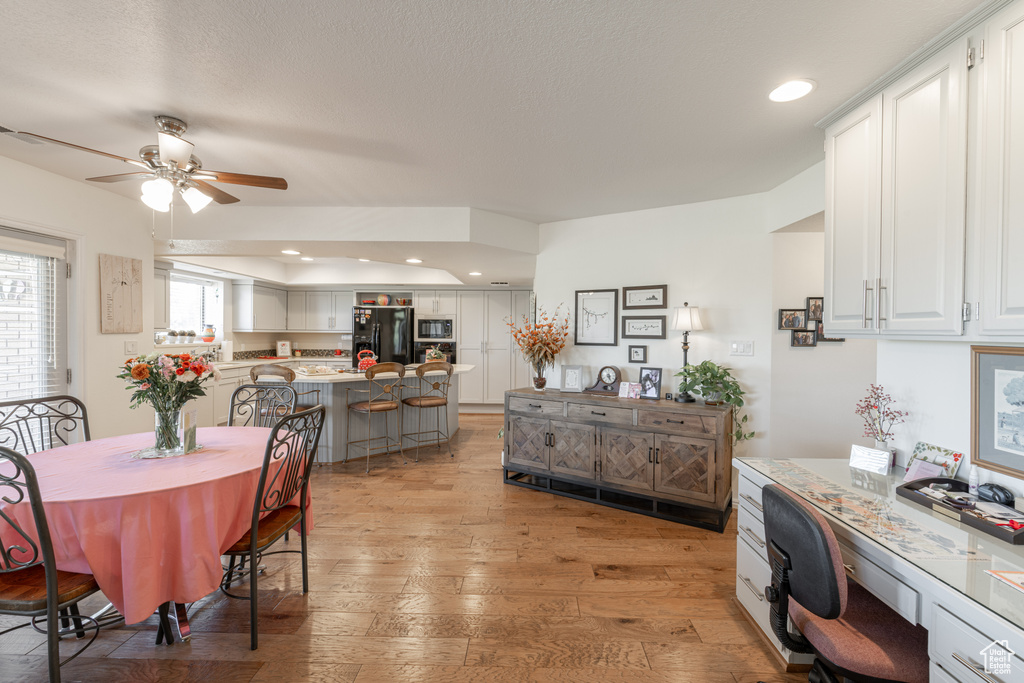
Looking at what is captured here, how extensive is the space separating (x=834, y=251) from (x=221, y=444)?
3397mm

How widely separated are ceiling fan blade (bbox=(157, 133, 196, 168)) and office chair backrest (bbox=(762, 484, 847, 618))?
3.12 meters

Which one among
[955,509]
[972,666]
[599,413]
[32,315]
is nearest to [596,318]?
[599,413]

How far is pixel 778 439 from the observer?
3289 millimetres

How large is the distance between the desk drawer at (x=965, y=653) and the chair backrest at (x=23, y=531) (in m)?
2.74

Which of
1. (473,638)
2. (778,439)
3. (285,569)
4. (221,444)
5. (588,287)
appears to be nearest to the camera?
(473,638)

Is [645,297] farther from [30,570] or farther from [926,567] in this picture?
[30,570]

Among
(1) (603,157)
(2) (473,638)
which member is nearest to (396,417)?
(2) (473,638)

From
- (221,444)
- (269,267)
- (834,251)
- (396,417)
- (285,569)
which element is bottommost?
(285,569)

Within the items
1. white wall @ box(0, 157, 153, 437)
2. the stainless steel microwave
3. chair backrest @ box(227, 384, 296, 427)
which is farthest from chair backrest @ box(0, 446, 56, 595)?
the stainless steel microwave

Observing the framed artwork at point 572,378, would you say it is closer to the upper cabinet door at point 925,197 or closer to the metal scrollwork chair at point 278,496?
the metal scrollwork chair at point 278,496

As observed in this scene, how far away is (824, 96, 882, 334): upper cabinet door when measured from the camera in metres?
1.78

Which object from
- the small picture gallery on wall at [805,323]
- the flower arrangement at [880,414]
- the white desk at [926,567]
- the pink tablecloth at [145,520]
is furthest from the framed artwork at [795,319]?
the pink tablecloth at [145,520]

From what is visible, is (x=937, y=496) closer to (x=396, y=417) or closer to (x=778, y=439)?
(x=778, y=439)

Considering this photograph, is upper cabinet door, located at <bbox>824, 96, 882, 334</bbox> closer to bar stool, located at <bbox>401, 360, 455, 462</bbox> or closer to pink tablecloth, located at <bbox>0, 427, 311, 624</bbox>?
pink tablecloth, located at <bbox>0, 427, 311, 624</bbox>
